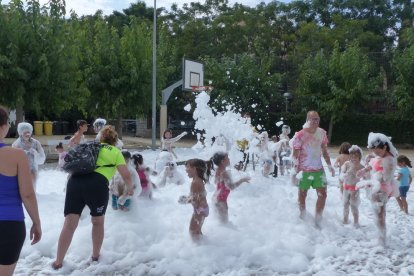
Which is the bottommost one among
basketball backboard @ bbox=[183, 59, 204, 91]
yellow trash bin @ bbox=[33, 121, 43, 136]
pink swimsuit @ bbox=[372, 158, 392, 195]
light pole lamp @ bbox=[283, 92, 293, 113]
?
yellow trash bin @ bbox=[33, 121, 43, 136]

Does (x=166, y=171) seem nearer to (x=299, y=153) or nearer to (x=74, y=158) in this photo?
(x=299, y=153)

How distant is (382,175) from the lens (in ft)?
20.5

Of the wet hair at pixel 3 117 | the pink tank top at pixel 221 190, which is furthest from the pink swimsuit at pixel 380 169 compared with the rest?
the wet hair at pixel 3 117

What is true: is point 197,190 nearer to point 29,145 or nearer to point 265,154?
point 29,145

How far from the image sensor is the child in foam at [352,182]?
7246 mm

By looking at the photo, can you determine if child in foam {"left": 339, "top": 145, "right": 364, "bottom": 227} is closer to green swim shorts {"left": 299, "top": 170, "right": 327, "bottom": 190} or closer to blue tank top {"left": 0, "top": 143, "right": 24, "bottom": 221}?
green swim shorts {"left": 299, "top": 170, "right": 327, "bottom": 190}

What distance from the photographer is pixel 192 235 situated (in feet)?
19.9

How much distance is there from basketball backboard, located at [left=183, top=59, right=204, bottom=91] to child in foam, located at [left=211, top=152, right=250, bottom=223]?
15.5 meters

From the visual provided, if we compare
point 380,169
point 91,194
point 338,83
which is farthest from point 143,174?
point 338,83

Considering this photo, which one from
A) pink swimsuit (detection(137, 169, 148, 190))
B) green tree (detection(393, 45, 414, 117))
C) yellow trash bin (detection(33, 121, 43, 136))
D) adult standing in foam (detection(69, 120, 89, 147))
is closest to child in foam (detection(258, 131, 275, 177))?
adult standing in foam (detection(69, 120, 89, 147))

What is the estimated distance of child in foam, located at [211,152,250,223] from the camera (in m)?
6.59

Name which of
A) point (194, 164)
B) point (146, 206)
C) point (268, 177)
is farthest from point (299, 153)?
point (268, 177)

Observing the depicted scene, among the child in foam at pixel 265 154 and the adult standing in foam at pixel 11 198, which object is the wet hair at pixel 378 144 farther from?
the child in foam at pixel 265 154

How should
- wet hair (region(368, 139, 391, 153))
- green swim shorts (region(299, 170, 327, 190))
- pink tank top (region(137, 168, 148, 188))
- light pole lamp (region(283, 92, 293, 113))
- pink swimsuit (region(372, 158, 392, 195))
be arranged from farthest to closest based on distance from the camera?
light pole lamp (region(283, 92, 293, 113)) < pink tank top (region(137, 168, 148, 188)) < green swim shorts (region(299, 170, 327, 190)) < pink swimsuit (region(372, 158, 392, 195)) < wet hair (region(368, 139, 391, 153))
